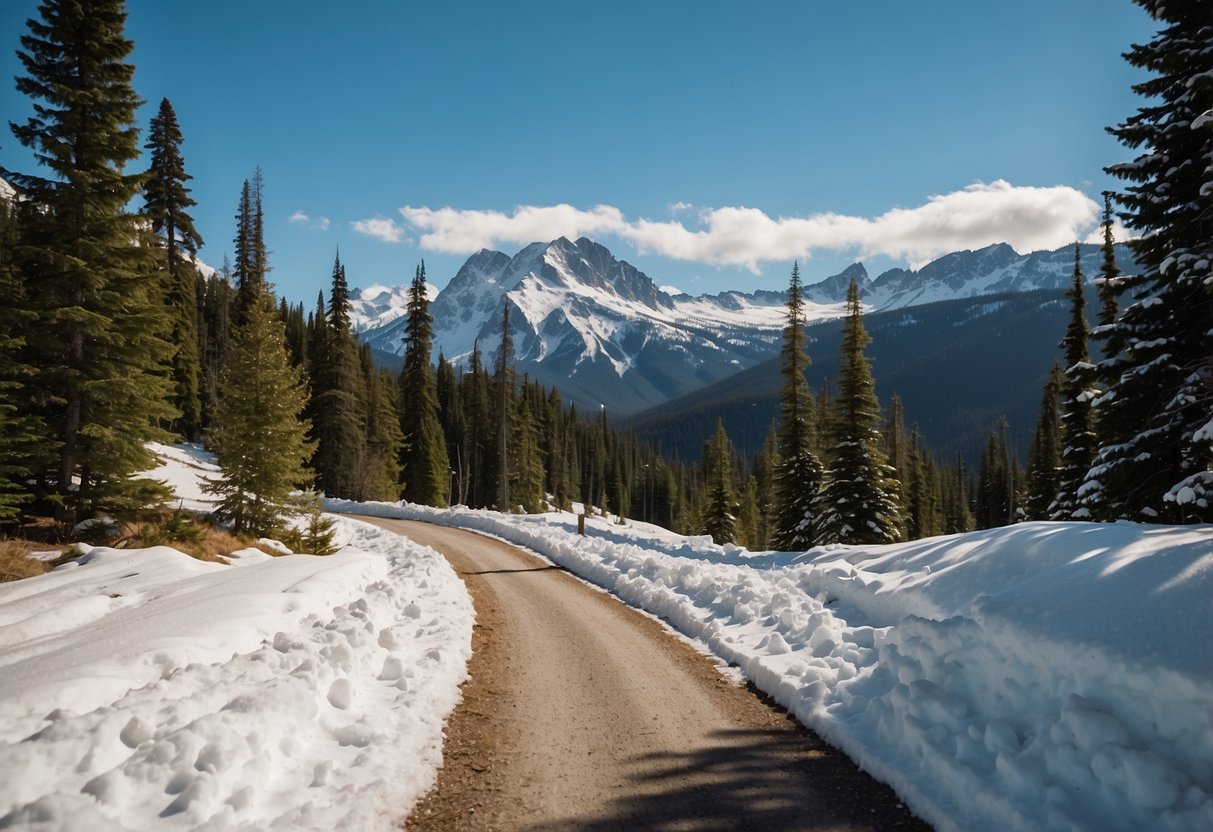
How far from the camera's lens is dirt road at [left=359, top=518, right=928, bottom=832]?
5.06m

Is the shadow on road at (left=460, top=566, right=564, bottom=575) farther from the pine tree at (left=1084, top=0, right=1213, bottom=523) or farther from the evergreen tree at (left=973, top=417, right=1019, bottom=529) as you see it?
the evergreen tree at (left=973, top=417, right=1019, bottom=529)

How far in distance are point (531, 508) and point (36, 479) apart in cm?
4175

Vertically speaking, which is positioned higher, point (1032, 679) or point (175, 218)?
point (175, 218)

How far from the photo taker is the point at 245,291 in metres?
45.4

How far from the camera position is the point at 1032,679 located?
219 inches

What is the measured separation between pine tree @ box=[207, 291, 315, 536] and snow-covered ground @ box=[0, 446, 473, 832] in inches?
410

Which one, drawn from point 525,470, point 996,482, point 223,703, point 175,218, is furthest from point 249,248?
point 996,482

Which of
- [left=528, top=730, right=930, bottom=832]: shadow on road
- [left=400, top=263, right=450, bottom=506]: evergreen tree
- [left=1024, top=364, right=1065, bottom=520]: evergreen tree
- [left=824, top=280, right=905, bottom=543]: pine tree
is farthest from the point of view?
[left=400, top=263, right=450, bottom=506]: evergreen tree

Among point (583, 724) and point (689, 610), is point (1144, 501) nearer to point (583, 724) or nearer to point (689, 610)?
point (689, 610)

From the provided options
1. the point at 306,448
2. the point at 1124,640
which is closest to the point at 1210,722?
the point at 1124,640

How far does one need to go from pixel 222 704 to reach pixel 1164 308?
17902mm

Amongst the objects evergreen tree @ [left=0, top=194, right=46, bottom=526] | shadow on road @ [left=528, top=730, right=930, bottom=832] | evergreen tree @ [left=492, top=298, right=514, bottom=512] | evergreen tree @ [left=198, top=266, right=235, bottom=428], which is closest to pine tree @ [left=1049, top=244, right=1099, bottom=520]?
shadow on road @ [left=528, top=730, right=930, bottom=832]

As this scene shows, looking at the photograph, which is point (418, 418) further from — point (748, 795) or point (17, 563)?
point (748, 795)

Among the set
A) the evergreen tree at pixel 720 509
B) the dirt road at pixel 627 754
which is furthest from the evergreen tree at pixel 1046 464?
the dirt road at pixel 627 754
